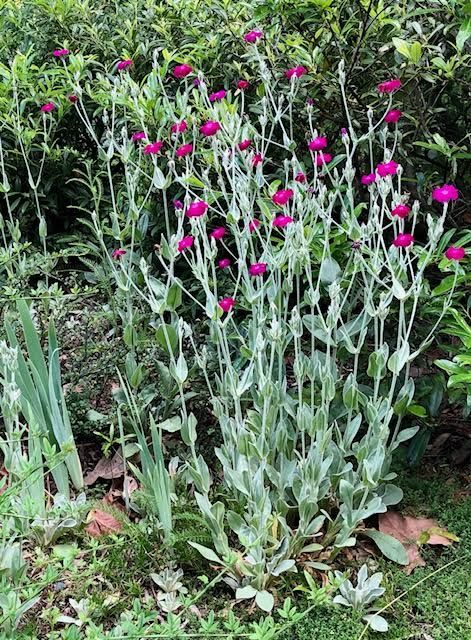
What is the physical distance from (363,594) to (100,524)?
0.86 m

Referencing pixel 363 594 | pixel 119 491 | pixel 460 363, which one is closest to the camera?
pixel 363 594

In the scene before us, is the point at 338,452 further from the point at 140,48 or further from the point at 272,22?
the point at 140,48

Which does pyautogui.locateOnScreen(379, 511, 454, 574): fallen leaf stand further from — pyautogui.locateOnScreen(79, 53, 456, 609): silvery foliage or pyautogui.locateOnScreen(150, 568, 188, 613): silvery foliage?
pyautogui.locateOnScreen(150, 568, 188, 613): silvery foliage

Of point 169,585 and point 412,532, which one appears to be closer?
point 169,585

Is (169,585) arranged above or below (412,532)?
above

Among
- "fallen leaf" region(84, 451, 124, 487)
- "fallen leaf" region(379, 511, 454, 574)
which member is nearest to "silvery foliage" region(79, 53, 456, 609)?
"fallen leaf" region(379, 511, 454, 574)

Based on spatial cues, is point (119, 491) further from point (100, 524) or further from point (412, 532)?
point (412, 532)

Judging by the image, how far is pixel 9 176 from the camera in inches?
146

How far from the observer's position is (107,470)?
2539 millimetres

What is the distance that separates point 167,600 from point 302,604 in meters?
0.38

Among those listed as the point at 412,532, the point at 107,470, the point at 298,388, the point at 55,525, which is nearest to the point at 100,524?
the point at 55,525

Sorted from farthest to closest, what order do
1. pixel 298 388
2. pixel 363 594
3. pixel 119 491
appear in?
pixel 119 491 < pixel 298 388 < pixel 363 594

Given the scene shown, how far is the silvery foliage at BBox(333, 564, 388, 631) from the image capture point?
6.36 feet

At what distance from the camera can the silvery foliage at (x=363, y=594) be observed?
194 centimetres
